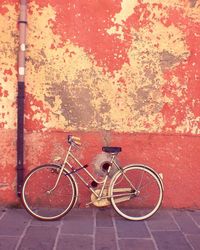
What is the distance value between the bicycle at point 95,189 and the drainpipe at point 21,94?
20cm

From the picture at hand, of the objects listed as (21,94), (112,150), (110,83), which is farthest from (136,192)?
(21,94)

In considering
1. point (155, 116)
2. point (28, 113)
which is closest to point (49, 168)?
point (28, 113)

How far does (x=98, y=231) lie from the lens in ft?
16.0

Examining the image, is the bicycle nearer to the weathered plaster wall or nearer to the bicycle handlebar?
the bicycle handlebar

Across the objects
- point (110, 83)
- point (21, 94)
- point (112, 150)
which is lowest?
point (112, 150)

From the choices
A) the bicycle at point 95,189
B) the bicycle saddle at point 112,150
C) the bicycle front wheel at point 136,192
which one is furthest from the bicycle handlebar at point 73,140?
the bicycle front wheel at point 136,192

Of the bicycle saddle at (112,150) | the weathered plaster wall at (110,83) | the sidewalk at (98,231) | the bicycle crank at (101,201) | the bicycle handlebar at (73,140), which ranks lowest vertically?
the sidewalk at (98,231)

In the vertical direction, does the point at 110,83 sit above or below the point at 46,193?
above

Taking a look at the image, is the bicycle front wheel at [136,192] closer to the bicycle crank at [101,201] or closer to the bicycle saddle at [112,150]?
the bicycle crank at [101,201]

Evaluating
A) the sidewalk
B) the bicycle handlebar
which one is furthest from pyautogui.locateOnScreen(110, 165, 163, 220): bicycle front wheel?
the bicycle handlebar

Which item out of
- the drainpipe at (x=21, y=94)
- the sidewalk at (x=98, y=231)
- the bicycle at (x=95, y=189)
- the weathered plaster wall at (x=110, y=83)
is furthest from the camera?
the weathered plaster wall at (x=110, y=83)

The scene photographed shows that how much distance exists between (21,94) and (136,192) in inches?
86.3

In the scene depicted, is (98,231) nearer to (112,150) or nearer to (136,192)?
(136,192)

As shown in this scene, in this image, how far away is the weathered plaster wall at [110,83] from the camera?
567cm
